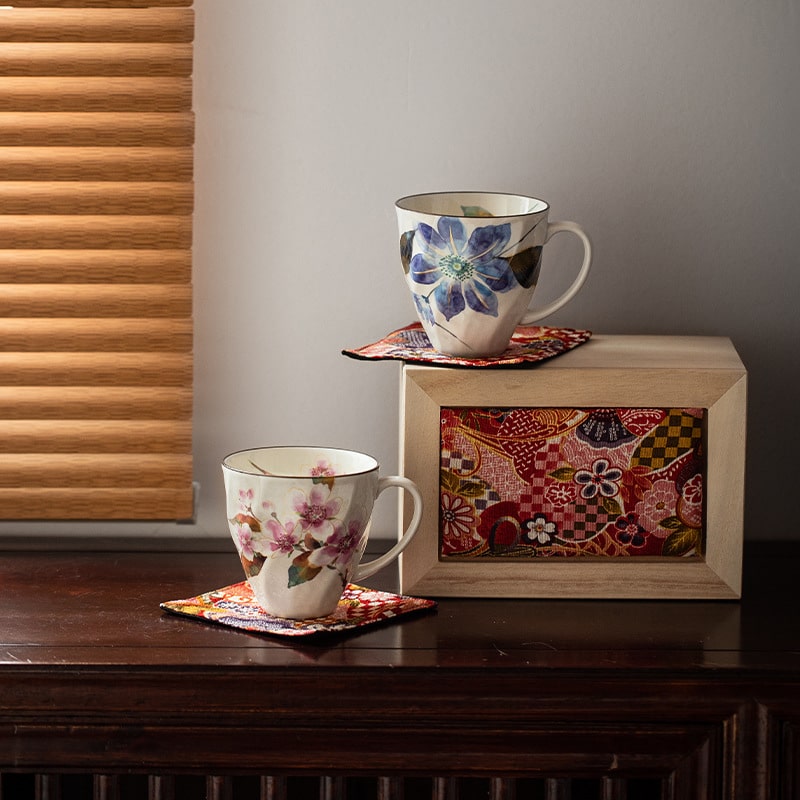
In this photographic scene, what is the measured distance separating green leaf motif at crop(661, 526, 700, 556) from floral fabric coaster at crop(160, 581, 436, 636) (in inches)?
7.8

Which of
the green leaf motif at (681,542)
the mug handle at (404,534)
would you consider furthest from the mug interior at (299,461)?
the green leaf motif at (681,542)

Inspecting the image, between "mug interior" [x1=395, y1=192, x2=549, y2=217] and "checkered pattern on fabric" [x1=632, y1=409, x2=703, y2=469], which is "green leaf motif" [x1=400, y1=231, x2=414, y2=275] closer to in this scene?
"mug interior" [x1=395, y1=192, x2=549, y2=217]

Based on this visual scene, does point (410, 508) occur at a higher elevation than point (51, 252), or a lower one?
lower

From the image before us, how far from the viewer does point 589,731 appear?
2.60ft

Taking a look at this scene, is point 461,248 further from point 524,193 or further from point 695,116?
point 695,116

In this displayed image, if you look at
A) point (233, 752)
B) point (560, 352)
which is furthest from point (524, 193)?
point (233, 752)

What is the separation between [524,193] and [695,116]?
17 cm

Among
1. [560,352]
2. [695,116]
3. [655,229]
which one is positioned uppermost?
[695,116]

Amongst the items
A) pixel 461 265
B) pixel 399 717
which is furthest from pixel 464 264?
pixel 399 717

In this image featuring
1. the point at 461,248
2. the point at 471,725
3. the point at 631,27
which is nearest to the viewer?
the point at 471,725

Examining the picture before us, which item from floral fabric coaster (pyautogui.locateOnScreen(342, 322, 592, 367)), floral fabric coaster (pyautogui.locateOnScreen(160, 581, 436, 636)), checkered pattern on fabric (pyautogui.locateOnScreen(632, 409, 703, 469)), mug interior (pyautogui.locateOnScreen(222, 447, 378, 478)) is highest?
floral fabric coaster (pyautogui.locateOnScreen(342, 322, 592, 367))

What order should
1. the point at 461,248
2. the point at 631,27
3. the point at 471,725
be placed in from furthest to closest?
the point at 631,27 → the point at 461,248 → the point at 471,725

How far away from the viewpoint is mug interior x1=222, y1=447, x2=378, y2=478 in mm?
916

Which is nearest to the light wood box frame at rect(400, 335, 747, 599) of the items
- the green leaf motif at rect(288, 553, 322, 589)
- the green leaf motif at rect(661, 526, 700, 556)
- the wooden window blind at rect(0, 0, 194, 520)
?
the green leaf motif at rect(661, 526, 700, 556)
